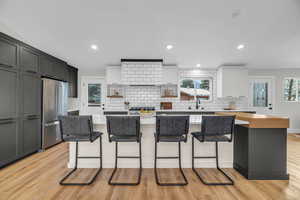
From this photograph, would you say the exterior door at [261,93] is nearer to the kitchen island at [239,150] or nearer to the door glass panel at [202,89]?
the door glass panel at [202,89]

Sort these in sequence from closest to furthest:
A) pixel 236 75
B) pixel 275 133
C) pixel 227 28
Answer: pixel 275 133
pixel 227 28
pixel 236 75

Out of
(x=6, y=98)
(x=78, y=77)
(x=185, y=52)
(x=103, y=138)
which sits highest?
(x=185, y=52)

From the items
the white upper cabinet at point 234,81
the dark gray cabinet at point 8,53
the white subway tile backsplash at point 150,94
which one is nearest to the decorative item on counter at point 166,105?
the white subway tile backsplash at point 150,94

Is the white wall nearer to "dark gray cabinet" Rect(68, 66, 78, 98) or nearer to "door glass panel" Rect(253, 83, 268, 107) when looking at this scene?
"door glass panel" Rect(253, 83, 268, 107)

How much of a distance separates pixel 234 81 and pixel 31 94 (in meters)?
5.60

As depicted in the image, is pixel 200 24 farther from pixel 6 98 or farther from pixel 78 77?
pixel 78 77

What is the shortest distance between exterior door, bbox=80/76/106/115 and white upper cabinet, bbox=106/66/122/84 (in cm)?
89

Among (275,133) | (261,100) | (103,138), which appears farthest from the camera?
(261,100)

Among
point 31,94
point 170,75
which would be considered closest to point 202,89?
point 170,75

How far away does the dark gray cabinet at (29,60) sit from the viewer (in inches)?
115

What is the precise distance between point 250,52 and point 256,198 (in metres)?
3.41

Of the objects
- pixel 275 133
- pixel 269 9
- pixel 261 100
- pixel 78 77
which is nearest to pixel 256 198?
pixel 275 133

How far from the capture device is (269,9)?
2189 mm

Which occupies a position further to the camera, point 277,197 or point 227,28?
point 227,28
